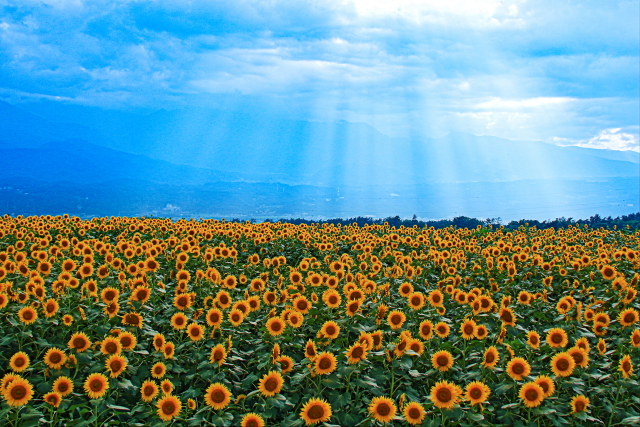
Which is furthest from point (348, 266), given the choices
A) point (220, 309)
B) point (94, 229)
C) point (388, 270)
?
point (94, 229)

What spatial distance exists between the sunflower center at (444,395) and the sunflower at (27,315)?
5477 millimetres

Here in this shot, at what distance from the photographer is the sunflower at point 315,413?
207 inches

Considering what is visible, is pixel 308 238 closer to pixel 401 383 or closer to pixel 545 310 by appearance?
pixel 545 310

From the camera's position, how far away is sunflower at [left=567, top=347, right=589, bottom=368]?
6.25 m

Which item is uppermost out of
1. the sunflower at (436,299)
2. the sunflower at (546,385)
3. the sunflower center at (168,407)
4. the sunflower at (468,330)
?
the sunflower at (436,299)

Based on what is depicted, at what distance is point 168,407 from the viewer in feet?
18.0

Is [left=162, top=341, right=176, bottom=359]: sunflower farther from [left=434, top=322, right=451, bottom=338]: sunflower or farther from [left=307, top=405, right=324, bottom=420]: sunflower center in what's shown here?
[left=434, top=322, right=451, bottom=338]: sunflower

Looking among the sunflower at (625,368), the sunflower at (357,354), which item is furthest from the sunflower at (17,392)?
the sunflower at (625,368)

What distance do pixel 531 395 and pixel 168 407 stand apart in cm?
422

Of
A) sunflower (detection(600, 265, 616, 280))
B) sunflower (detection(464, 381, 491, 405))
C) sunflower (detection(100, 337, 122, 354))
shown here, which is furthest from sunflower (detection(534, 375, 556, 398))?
sunflower (detection(600, 265, 616, 280))

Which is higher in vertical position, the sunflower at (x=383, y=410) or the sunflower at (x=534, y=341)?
the sunflower at (x=534, y=341)

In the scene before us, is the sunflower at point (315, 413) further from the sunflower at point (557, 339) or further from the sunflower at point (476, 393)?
the sunflower at point (557, 339)

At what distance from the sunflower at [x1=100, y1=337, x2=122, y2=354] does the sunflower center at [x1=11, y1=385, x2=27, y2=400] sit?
0.97 meters

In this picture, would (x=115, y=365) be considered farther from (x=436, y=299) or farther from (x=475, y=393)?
(x=436, y=299)
